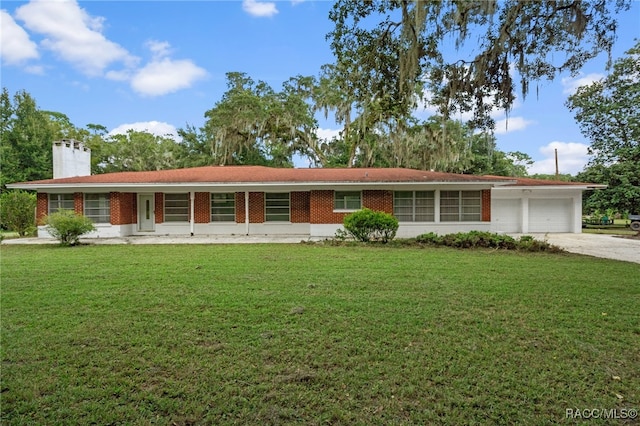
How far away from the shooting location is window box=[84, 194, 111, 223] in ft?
49.9

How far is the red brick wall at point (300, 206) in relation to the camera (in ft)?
52.3

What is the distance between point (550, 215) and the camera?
704 inches

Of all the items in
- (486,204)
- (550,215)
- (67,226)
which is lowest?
(67,226)

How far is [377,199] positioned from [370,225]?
319 centimetres

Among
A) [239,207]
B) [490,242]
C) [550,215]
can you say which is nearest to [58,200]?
[239,207]

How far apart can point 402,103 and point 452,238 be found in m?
5.47

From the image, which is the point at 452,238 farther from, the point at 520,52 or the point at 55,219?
the point at 55,219

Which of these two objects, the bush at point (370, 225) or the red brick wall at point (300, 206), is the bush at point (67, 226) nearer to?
the red brick wall at point (300, 206)

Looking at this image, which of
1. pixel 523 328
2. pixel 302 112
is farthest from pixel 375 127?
pixel 523 328

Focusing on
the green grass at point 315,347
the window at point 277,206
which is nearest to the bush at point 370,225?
the window at point 277,206

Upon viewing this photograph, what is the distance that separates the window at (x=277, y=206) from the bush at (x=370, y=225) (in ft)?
15.1

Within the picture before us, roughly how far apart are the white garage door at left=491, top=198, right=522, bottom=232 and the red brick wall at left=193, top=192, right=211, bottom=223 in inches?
569

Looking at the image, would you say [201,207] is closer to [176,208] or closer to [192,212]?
[192,212]

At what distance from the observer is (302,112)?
75.1ft
